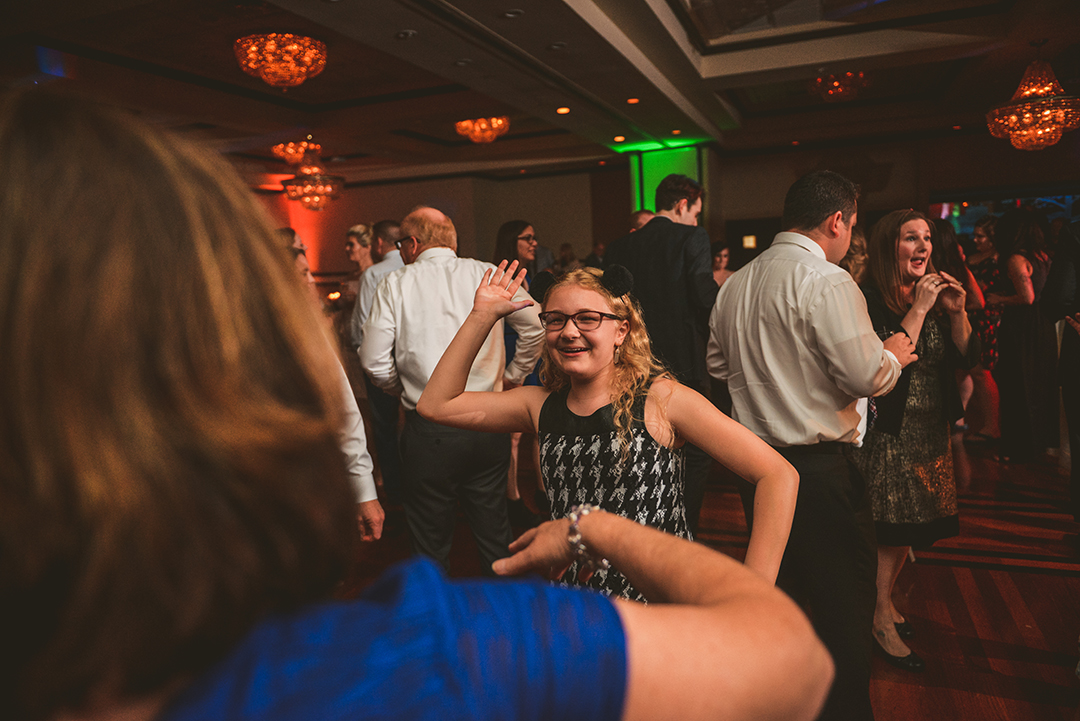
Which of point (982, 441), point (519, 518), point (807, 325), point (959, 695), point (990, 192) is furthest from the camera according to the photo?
point (990, 192)

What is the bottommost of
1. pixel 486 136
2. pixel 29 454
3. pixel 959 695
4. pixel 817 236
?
pixel 959 695

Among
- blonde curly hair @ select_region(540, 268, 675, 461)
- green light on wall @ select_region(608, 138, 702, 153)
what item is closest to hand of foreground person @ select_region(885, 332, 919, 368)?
blonde curly hair @ select_region(540, 268, 675, 461)

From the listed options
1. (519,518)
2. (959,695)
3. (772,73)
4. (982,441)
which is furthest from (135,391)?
(772,73)

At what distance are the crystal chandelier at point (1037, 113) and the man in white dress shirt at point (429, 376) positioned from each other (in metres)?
5.00

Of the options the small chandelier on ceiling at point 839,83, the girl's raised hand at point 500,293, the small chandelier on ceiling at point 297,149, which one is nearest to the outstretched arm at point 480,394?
the girl's raised hand at point 500,293

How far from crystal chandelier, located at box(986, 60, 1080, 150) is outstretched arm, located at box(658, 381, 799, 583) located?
531 cm

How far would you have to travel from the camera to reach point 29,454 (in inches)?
13.9

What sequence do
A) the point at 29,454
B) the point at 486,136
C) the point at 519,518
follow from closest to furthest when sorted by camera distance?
1. the point at 29,454
2. the point at 519,518
3. the point at 486,136

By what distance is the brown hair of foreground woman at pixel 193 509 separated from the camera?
36 cm

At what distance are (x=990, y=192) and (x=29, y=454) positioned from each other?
10930 mm

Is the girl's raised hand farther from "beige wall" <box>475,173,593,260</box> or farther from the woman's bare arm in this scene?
"beige wall" <box>475,173,593,260</box>

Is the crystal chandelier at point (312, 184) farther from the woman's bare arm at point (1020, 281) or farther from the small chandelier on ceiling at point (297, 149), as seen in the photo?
the woman's bare arm at point (1020, 281)

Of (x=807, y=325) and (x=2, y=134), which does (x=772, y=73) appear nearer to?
(x=807, y=325)

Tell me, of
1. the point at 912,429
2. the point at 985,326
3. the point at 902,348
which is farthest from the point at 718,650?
the point at 985,326
